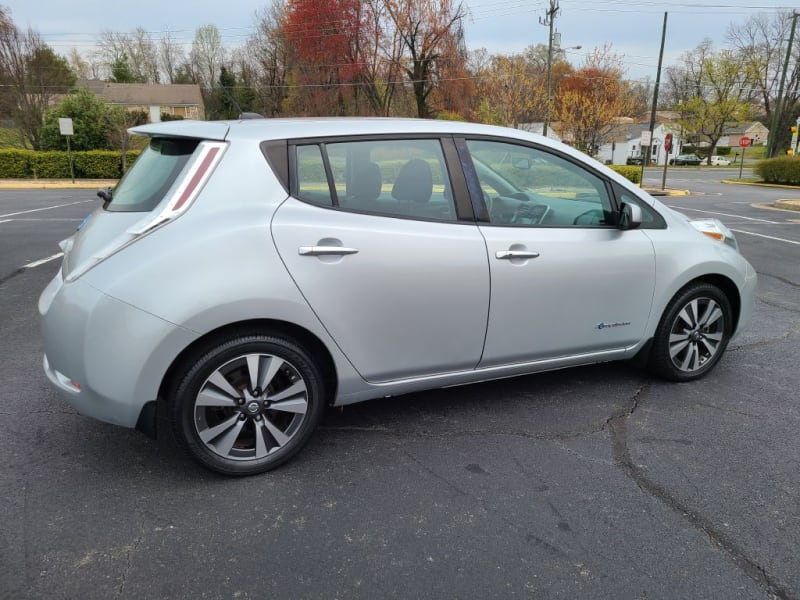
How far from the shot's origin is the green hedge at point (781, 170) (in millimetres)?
29078

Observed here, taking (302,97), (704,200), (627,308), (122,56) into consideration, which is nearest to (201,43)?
(122,56)

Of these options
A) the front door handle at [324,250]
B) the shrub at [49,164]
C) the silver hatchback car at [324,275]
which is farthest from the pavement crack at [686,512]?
the shrub at [49,164]

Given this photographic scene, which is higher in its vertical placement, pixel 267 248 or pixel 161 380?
pixel 267 248

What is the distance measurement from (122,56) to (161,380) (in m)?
87.1

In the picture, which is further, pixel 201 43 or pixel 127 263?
pixel 201 43

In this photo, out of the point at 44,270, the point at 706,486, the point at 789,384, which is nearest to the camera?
the point at 706,486

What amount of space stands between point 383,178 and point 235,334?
1104 millimetres

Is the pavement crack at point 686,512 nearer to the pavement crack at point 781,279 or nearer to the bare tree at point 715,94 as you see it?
the pavement crack at point 781,279

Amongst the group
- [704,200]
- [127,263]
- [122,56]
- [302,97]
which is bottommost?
[704,200]

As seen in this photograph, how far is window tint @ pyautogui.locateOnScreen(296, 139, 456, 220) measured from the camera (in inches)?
110

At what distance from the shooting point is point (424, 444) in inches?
123

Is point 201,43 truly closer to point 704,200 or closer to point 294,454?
point 704,200

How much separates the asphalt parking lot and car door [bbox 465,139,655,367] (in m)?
0.49

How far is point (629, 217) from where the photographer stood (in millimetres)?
3336
